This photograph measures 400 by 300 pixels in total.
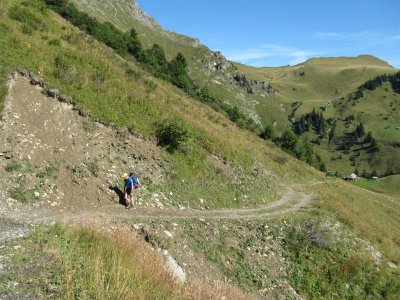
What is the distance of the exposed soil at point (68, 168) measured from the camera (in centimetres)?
1731

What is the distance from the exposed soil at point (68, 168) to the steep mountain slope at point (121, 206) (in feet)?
0.26

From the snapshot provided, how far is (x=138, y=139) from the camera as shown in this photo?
2659 centimetres

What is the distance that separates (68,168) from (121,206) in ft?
12.4

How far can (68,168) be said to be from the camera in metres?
20.3

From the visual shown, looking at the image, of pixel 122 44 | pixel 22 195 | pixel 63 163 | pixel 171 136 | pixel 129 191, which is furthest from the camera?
pixel 122 44

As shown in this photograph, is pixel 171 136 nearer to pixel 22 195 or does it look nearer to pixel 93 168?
pixel 93 168

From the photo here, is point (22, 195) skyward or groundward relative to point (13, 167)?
groundward

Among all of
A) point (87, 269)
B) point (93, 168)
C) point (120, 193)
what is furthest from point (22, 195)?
point (87, 269)

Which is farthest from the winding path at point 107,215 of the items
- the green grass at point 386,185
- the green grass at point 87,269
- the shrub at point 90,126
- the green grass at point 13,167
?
the green grass at point 386,185

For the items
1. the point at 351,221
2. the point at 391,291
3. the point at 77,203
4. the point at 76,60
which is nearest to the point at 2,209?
the point at 77,203

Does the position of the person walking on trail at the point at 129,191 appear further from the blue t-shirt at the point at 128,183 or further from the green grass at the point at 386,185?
the green grass at the point at 386,185

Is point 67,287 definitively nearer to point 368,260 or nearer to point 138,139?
point 138,139

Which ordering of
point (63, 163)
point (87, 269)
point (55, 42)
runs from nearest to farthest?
point (87, 269)
point (63, 163)
point (55, 42)

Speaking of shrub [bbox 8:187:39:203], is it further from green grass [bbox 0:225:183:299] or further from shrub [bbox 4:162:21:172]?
green grass [bbox 0:225:183:299]
